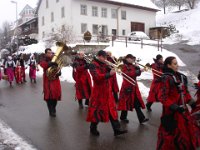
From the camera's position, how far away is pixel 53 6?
142 ft

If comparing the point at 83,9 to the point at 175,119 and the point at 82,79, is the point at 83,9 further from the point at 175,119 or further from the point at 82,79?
the point at 175,119

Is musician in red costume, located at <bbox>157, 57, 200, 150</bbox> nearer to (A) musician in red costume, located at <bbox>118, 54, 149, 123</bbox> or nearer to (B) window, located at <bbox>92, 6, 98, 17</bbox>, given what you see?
(A) musician in red costume, located at <bbox>118, 54, 149, 123</bbox>

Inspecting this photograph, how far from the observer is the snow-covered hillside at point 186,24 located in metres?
37.4

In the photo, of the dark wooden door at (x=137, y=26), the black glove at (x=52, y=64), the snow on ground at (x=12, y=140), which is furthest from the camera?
the dark wooden door at (x=137, y=26)

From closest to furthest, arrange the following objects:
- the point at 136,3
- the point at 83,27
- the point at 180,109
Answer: the point at 180,109, the point at 83,27, the point at 136,3

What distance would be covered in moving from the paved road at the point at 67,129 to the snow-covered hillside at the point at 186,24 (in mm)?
25529

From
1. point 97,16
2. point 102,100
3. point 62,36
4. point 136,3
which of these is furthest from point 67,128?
point 136,3

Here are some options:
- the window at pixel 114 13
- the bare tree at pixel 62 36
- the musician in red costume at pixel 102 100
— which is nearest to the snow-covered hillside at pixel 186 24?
the window at pixel 114 13

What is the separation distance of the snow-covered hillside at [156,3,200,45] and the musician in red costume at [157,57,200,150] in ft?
96.3

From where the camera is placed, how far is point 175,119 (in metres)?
4.82

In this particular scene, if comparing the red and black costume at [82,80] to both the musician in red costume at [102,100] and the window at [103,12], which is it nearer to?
the musician in red costume at [102,100]

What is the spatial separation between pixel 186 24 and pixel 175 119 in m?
42.1

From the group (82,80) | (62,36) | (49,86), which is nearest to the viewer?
(49,86)

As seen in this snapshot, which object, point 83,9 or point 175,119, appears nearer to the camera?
point 175,119
